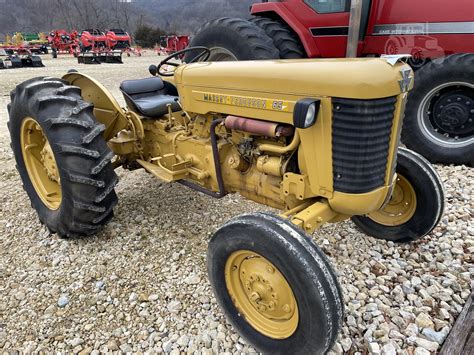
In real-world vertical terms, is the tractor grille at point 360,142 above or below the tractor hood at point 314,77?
below

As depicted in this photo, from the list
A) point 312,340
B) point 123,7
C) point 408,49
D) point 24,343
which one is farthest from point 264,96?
point 123,7

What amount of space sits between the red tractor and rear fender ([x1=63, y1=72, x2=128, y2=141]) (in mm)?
1660

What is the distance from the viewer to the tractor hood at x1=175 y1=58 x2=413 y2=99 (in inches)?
73.5

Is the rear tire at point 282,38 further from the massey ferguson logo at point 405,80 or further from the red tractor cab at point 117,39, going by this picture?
the red tractor cab at point 117,39

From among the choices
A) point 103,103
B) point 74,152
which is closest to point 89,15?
point 103,103

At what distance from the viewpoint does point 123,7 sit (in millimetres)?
60062

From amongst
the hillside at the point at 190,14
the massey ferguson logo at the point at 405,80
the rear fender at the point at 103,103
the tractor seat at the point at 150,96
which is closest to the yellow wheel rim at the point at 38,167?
the rear fender at the point at 103,103

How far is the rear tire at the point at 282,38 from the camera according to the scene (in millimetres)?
4992

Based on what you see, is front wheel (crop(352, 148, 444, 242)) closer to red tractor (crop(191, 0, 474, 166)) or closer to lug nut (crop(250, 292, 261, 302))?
lug nut (crop(250, 292, 261, 302))

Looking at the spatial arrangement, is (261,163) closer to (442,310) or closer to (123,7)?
(442,310)

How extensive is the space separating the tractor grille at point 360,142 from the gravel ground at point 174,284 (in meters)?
0.85

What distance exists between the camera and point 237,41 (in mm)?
4461

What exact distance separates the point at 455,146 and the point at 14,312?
4505mm

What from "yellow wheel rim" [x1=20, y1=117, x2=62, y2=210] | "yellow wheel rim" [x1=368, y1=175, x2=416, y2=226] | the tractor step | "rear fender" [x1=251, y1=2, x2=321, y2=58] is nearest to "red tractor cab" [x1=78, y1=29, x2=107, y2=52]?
"rear fender" [x1=251, y1=2, x2=321, y2=58]
